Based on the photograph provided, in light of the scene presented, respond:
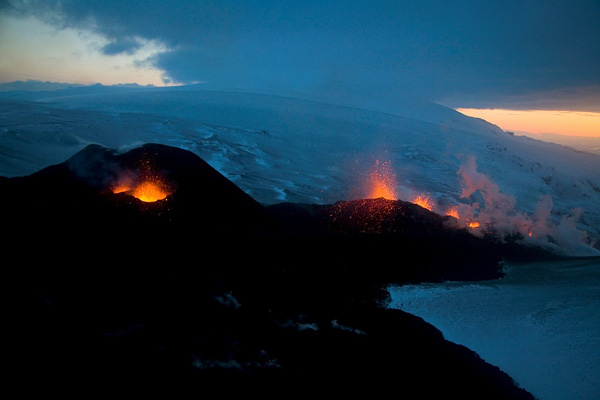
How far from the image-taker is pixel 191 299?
21.2 feet

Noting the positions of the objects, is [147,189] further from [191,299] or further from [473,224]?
[473,224]

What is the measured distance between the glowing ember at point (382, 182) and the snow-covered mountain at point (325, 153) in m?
0.31

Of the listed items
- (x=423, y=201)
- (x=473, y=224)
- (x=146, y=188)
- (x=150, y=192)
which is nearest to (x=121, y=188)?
(x=146, y=188)

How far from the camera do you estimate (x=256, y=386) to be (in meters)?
5.22

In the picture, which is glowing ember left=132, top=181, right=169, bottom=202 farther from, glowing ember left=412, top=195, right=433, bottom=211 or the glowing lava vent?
glowing ember left=412, top=195, right=433, bottom=211

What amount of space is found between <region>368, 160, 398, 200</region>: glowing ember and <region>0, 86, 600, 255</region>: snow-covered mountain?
1.03ft

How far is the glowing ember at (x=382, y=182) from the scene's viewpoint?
2741cm

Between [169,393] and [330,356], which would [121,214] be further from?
[330,356]

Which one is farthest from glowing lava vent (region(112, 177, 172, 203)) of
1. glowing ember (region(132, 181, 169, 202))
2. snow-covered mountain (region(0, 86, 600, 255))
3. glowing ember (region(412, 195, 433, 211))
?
glowing ember (region(412, 195, 433, 211))

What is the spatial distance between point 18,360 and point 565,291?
1264 cm

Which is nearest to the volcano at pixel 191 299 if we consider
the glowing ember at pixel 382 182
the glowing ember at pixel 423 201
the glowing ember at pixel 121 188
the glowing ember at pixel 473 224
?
the glowing ember at pixel 121 188

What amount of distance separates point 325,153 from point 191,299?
34490mm

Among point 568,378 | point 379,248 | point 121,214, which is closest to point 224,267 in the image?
point 121,214

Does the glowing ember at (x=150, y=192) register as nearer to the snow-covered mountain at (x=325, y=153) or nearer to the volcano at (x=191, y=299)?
the volcano at (x=191, y=299)
